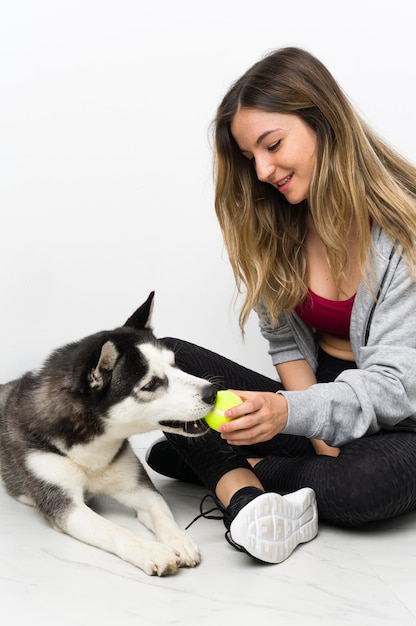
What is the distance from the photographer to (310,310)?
8.04 ft

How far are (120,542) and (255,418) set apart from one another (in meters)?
0.46

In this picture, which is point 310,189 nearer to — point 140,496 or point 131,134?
point 140,496

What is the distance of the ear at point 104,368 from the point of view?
2072mm

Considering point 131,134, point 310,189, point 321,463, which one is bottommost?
point 321,463

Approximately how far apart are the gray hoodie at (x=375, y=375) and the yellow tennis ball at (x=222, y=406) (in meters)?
0.13

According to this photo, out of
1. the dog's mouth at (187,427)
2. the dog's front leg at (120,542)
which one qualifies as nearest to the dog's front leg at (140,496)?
the dog's front leg at (120,542)

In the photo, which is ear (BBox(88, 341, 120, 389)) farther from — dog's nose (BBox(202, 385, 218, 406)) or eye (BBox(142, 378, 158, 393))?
dog's nose (BBox(202, 385, 218, 406))

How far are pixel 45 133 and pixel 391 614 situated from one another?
7.28 feet

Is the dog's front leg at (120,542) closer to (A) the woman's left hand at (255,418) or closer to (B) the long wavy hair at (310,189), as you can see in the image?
(A) the woman's left hand at (255,418)

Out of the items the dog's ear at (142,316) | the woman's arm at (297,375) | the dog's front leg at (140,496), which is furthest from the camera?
the woman's arm at (297,375)

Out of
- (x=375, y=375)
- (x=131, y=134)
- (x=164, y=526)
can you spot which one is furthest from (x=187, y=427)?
(x=131, y=134)

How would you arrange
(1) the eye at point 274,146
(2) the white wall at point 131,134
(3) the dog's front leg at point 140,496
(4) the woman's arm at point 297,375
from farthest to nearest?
(2) the white wall at point 131,134 → (4) the woman's arm at point 297,375 → (1) the eye at point 274,146 → (3) the dog's front leg at point 140,496

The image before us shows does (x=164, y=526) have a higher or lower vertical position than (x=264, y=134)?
lower

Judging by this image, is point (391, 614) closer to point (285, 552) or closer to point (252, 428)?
point (285, 552)
